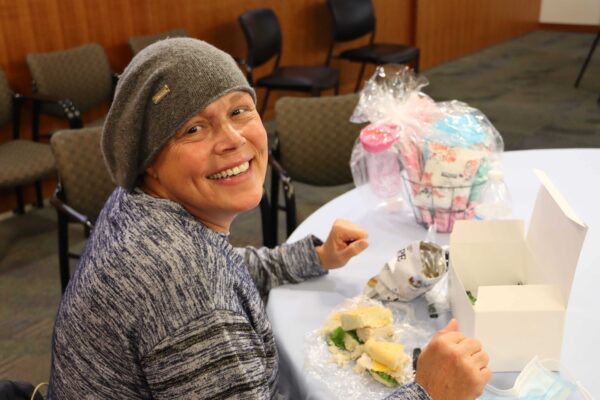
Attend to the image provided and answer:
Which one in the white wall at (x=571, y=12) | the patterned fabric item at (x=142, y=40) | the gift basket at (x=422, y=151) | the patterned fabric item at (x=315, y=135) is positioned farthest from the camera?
the white wall at (x=571, y=12)

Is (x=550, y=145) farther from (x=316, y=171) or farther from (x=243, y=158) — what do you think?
(x=243, y=158)

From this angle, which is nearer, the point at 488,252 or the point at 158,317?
the point at 158,317

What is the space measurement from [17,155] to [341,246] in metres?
2.33

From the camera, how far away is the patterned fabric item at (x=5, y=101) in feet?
10.9

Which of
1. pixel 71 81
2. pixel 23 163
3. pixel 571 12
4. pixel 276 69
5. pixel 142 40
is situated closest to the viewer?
pixel 23 163

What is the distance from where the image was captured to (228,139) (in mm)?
1004

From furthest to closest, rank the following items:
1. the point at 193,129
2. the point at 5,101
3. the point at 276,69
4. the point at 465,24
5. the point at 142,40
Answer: the point at 465,24 < the point at 276,69 < the point at 142,40 < the point at 5,101 < the point at 193,129

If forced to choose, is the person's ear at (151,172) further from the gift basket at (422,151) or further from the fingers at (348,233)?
the gift basket at (422,151)

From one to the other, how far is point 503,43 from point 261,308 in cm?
759

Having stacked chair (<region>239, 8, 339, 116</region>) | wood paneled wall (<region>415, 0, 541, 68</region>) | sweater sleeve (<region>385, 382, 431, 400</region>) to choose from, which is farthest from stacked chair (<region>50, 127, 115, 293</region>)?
wood paneled wall (<region>415, 0, 541, 68</region>)

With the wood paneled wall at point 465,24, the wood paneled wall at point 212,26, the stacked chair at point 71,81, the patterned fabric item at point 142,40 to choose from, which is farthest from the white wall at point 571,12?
the stacked chair at point 71,81

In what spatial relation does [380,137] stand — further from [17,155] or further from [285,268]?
[17,155]

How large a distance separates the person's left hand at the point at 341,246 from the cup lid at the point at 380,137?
27cm

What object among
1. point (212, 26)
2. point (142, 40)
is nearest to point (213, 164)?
point (142, 40)
